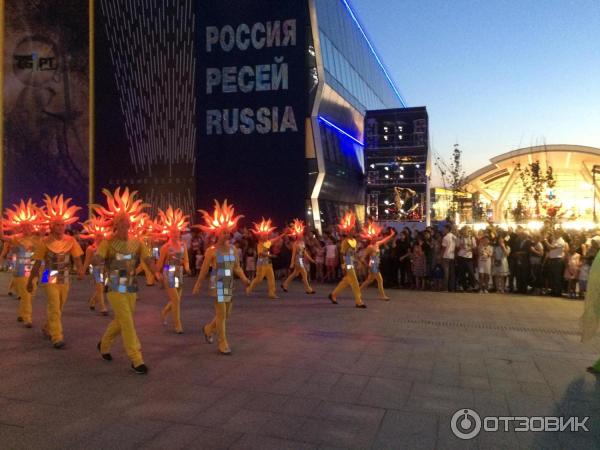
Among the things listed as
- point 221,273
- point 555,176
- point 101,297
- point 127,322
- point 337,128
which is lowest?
point 101,297

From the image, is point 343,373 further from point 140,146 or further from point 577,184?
point 577,184

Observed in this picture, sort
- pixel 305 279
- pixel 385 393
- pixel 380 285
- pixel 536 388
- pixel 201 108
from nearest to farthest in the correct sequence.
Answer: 1. pixel 385 393
2. pixel 536 388
3. pixel 380 285
4. pixel 305 279
5. pixel 201 108

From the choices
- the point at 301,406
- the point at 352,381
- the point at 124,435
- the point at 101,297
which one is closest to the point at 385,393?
the point at 352,381

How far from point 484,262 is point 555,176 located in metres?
41.3

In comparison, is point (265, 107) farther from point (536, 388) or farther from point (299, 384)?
point (536, 388)

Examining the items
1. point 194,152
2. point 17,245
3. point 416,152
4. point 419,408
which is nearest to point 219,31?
point 194,152

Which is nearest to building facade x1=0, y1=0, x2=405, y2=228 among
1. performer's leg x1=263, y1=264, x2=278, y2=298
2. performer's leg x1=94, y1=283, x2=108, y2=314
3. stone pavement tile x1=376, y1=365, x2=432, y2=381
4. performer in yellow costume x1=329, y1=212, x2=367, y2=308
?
performer's leg x1=263, y1=264, x2=278, y2=298

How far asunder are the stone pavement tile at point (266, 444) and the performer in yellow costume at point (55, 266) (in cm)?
436

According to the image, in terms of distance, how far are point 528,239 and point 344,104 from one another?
14.1m

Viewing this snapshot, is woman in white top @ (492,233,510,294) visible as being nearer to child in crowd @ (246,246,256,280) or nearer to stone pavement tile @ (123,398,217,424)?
child in crowd @ (246,246,256,280)

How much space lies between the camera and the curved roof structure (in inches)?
1985

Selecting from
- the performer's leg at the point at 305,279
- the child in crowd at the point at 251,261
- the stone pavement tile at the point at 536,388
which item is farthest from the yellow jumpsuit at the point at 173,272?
the child in crowd at the point at 251,261

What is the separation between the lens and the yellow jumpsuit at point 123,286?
254 inches

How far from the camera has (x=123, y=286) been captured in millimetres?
6574
